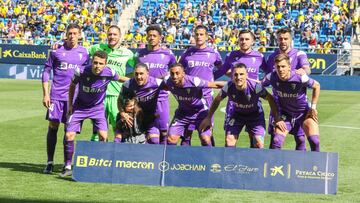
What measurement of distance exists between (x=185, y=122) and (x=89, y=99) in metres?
1.53

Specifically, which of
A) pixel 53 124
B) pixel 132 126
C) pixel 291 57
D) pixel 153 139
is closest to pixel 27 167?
pixel 53 124

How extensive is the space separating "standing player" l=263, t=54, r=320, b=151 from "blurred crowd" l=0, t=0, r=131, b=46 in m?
31.4

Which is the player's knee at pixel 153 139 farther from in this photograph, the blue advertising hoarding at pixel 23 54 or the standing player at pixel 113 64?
the blue advertising hoarding at pixel 23 54

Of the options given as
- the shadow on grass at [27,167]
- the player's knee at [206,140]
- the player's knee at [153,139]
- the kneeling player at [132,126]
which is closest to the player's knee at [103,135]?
the kneeling player at [132,126]

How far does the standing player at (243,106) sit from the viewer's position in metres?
10.4

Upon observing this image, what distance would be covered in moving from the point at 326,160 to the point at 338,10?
3294 centimetres

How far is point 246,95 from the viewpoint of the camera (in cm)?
1052

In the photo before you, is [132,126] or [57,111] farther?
[57,111]

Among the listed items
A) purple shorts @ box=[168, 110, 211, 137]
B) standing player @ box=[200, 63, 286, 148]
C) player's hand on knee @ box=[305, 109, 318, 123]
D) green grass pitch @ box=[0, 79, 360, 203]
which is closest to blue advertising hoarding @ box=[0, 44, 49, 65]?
green grass pitch @ box=[0, 79, 360, 203]

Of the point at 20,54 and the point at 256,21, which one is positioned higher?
the point at 256,21

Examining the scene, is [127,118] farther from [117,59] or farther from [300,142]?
[300,142]

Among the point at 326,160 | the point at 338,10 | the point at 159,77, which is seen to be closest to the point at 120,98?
the point at 159,77

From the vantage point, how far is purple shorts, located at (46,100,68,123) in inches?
441

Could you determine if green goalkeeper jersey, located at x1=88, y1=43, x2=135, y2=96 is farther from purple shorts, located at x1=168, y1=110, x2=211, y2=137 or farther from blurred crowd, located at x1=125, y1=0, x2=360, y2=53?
blurred crowd, located at x1=125, y1=0, x2=360, y2=53
